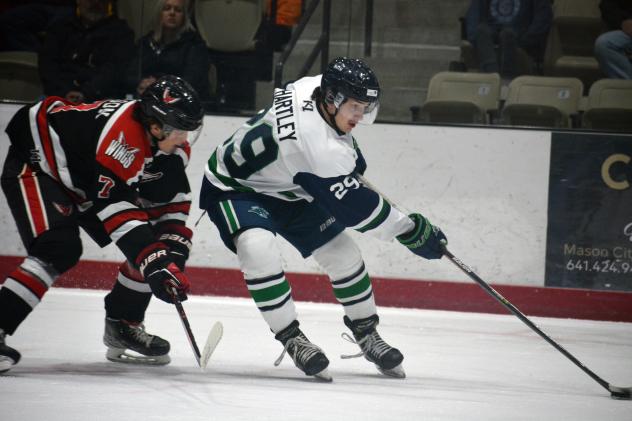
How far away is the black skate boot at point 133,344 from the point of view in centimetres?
335

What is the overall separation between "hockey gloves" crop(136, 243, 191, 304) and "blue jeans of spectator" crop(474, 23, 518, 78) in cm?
258

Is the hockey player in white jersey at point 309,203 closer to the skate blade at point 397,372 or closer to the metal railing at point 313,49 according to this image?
the skate blade at point 397,372

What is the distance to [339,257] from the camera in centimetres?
330

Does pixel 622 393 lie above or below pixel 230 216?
below

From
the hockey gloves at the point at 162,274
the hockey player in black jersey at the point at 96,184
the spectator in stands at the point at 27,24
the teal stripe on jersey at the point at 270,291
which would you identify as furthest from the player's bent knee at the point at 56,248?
→ the spectator in stands at the point at 27,24

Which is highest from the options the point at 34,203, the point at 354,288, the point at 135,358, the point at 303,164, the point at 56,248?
the point at 303,164

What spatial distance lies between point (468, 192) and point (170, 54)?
5.41ft

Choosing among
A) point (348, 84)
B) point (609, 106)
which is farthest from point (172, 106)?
point (609, 106)

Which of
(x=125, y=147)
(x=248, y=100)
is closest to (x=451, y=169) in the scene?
(x=248, y=100)

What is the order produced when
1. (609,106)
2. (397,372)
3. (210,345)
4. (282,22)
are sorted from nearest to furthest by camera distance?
(210,345), (397,372), (609,106), (282,22)

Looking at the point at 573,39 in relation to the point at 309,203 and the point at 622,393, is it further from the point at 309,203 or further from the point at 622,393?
the point at 622,393

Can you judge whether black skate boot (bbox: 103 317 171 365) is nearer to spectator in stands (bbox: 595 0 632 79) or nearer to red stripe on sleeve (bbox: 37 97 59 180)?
red stripe on sleeve (bbox: 37 97 59 180)

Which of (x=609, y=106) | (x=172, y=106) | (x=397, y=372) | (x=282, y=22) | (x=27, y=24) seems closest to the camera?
(x=172, y=106)

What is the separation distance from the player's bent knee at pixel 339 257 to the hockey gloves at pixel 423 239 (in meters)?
0.18
